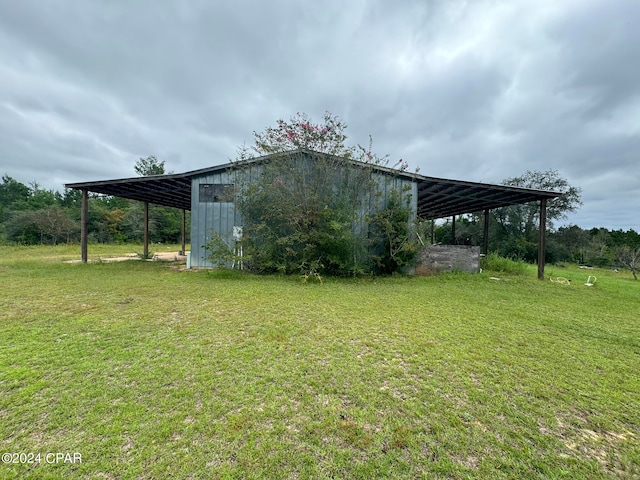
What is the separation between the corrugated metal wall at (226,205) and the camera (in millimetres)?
7742

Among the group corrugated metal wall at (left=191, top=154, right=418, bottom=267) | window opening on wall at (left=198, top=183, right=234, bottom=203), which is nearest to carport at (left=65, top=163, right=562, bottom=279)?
corrugated metal wall at (left=191, top=154, right=418, bottom=267)

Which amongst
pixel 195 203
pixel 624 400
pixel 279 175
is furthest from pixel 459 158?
pixel 624 400

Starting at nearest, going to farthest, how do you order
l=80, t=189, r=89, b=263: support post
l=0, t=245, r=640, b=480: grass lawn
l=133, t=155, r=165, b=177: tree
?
l=0, t=245, r=640, b=480: grass lawn < l=80, t=189, r=89, b=263: support post < l=133, t=155, r=165, b=177: tree

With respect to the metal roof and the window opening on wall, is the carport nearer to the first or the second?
the metal roof

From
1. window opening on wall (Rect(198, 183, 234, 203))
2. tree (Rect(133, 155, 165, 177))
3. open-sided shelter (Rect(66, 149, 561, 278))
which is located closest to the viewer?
open-sided shelter (Rect(66, 149, 561, 278))

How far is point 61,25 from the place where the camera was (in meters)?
8.09

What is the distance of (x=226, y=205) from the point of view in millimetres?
8297

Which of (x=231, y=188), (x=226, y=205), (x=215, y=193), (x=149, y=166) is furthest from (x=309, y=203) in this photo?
(x=149, y=166)

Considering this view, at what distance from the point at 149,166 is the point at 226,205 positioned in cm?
3080

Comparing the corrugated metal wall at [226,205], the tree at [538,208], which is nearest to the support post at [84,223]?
the corrugated metal wall at [226,205]

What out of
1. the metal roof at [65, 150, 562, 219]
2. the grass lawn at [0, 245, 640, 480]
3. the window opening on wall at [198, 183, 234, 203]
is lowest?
the grass lawn at [0, 245, 640, 480]

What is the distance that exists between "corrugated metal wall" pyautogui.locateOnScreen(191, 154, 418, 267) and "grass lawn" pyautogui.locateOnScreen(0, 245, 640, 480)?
4412mm

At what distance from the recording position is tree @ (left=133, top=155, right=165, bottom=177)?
104 ft

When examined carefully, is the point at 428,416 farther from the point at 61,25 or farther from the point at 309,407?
the point at 61,25
